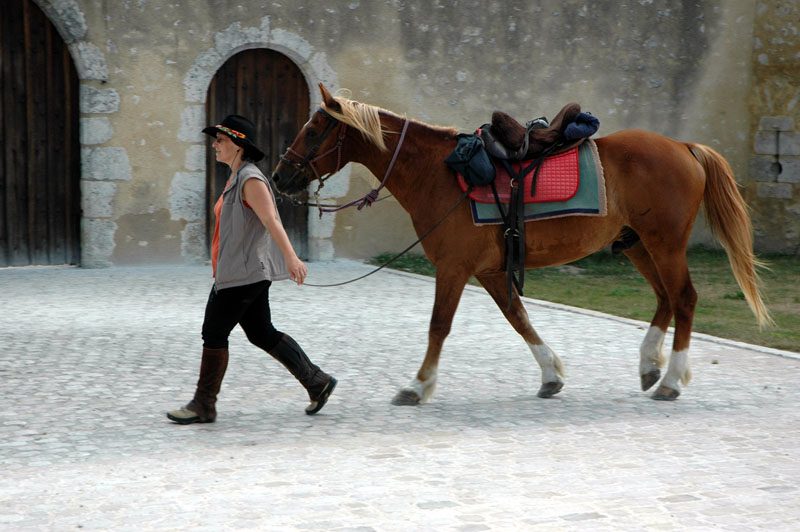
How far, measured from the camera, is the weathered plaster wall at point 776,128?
13664 millimetres

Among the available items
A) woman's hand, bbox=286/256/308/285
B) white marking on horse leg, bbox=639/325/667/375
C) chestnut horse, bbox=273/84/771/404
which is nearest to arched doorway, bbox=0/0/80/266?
chestnut horse, bbox=273/84/771/404

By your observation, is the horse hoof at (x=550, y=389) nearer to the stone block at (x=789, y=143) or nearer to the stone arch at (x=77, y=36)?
the stone arch at (x=77, y=36)

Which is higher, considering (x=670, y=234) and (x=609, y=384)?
(x=670, y=234)

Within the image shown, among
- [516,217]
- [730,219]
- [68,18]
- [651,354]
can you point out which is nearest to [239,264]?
[516,217]

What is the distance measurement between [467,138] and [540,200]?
56 centimetres

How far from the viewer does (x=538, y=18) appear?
12.9 metres

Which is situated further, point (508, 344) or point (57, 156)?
point (57, 156)

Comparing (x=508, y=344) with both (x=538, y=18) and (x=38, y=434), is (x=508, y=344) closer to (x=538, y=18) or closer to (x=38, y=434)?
(x=38, y=434)

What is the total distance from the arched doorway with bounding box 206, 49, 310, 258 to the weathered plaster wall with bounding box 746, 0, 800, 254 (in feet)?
21.3

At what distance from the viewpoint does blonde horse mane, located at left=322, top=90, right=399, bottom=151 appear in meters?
5.44

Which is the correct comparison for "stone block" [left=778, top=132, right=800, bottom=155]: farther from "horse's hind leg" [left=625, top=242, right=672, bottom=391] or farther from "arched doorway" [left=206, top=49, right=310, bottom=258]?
→ "horse's hind leg" [left=625, top=242, right=672, bottom=391]

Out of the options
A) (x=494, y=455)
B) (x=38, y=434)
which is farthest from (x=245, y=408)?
(x=494, y=455)

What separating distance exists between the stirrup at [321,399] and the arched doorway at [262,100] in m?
6.88

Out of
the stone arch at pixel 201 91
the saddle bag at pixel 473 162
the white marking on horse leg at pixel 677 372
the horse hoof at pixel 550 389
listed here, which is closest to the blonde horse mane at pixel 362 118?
the saddle bag at pixel 473 162
